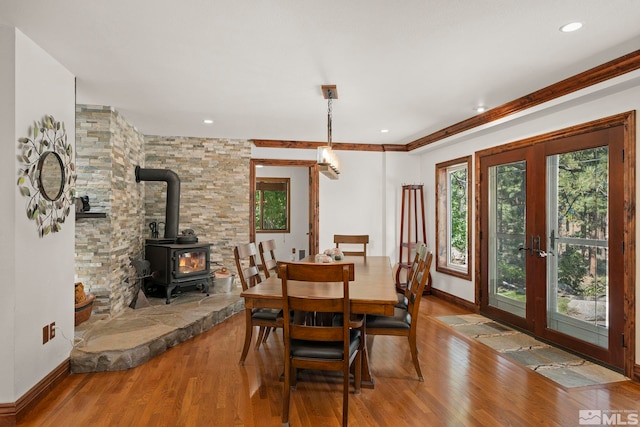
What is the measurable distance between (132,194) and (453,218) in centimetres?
449

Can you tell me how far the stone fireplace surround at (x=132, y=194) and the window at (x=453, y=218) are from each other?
299 centimetres

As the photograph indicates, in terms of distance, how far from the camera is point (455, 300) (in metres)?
5.47

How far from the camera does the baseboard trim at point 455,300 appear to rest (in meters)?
5.04

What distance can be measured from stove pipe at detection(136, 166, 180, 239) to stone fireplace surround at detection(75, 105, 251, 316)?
0.19 meters

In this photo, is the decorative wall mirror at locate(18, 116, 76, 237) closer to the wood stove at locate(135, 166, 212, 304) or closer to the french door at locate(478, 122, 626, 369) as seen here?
the wood stove at locate(135, 166, 212, 304)

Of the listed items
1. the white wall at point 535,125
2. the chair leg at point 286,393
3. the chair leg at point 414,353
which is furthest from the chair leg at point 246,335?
the white wall at point 535,125

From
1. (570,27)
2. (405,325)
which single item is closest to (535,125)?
(570,27)

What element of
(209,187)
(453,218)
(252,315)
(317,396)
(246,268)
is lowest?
(317,396)

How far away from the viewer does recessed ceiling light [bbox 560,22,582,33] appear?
231cm

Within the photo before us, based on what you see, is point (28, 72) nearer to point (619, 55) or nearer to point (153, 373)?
point (153, 373)

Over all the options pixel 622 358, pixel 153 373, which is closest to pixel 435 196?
pixel 622 358

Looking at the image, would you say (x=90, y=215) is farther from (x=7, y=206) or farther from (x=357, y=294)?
(x=357, y=294)

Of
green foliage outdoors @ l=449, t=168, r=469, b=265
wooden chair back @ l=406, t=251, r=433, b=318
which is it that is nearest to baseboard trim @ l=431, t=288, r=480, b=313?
green foliage outdoors @ l=449, t=168, r=469, b=265

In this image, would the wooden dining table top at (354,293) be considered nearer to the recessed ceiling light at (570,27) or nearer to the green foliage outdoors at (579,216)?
the green foliage outdoors at (579,216)
